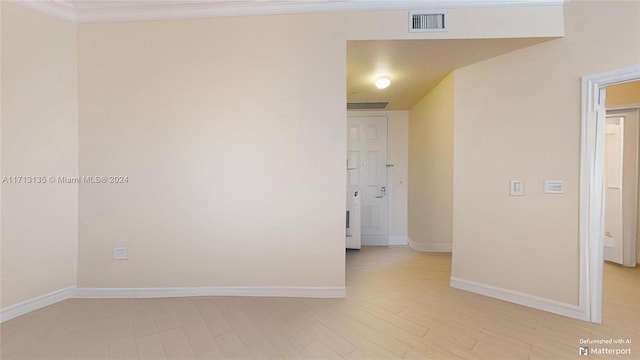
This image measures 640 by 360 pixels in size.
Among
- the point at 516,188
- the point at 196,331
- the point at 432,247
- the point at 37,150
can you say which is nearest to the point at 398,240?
the point at 432,247

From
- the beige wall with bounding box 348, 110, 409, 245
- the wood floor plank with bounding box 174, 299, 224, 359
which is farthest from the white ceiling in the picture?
the wood floor plank with bounding box 174, 299, 224, 359

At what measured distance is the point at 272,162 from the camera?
264 centimetres

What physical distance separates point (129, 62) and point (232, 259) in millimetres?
2092

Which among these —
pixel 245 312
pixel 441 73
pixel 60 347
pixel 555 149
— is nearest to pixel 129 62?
pixel 60 347

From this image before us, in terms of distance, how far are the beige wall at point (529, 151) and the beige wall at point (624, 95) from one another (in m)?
1.75

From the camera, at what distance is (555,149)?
95.6 inches

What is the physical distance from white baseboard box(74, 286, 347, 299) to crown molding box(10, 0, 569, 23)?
2.54 metres

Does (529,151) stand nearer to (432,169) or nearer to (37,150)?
(432,169)

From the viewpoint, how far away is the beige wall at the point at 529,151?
229 cm

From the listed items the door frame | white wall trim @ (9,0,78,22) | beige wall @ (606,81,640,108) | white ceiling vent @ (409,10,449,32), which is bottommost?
the door frame

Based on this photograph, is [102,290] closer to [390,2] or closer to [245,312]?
[245,312]

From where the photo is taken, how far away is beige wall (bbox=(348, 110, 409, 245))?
15.7ft

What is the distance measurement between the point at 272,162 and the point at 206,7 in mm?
1544

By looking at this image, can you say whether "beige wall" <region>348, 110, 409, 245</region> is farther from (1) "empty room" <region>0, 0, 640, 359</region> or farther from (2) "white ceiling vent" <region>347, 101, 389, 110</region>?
(1) "empty room" <region>0, 0, 640, 359</region>
